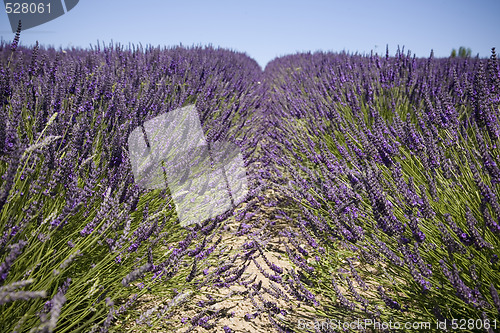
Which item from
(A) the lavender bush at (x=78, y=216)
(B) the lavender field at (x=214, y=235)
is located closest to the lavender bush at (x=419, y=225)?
(B) the lavender field at (x=214, y=235)

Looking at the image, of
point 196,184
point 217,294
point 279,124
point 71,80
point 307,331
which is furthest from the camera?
point 279,124

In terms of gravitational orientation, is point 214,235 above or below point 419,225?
below

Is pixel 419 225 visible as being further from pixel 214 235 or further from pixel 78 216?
pixel 78 216

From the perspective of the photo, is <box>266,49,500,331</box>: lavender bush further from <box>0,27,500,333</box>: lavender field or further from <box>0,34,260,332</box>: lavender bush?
<box>0,34,260,332</box>: lavender bush

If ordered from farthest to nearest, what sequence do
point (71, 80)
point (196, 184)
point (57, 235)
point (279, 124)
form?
point (279, 124) < point (196, 184) < point (71, 80) < point (57, 235)

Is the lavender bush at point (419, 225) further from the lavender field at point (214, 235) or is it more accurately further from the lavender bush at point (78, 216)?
the lavender bush at point (78, 216)

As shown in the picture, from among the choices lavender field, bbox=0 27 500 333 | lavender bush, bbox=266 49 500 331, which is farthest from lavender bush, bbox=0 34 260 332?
lavender bush, bbox=266 49 500 331

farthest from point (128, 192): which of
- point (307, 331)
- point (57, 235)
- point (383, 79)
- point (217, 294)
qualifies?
point (383, 79)

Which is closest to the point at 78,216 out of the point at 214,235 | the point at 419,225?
the point at 214,235

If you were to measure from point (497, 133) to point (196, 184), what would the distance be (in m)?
1.80

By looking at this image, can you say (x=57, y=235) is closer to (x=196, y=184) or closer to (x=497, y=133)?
(x=196, y=184)

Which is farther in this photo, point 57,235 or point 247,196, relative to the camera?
point 247,196

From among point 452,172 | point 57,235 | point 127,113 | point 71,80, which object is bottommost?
point 57,235

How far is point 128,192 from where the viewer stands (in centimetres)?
158
